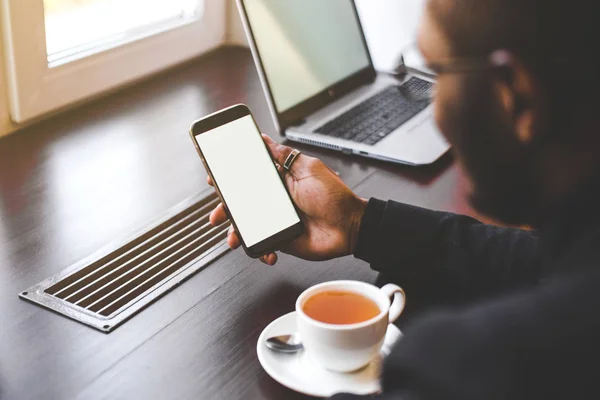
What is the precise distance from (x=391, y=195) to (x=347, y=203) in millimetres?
191

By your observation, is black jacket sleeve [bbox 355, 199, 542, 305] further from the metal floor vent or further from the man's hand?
the metal floor vent

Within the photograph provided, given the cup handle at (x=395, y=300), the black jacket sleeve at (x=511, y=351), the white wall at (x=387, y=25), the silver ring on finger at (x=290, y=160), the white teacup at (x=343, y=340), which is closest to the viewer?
the black jacket sleeve at (x=511, y=351)

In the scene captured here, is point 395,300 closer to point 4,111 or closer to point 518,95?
point 518,95

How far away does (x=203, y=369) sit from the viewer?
874 mm

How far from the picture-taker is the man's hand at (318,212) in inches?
42.9

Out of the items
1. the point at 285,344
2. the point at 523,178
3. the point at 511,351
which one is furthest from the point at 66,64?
the point at 511,351

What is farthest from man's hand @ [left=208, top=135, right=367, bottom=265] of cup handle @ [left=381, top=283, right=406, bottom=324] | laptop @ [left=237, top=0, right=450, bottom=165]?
laptop @ [left=237, top=0, right=450, bottom=165]

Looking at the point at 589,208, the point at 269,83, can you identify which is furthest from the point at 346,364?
the point at 269,83

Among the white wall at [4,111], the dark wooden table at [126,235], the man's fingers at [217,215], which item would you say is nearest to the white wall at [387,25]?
the dark wooden table at [126,235]

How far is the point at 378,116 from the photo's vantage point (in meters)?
1.54

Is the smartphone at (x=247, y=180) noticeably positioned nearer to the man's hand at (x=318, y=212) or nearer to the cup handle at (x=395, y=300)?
the man's hand at (x=318, y=212)

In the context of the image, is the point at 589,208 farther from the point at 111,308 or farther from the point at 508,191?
the point at 111,308

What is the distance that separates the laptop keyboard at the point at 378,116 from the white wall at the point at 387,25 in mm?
269

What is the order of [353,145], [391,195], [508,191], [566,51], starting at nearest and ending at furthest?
[566,51]
[508,191]
[391,195]
[353,145]
